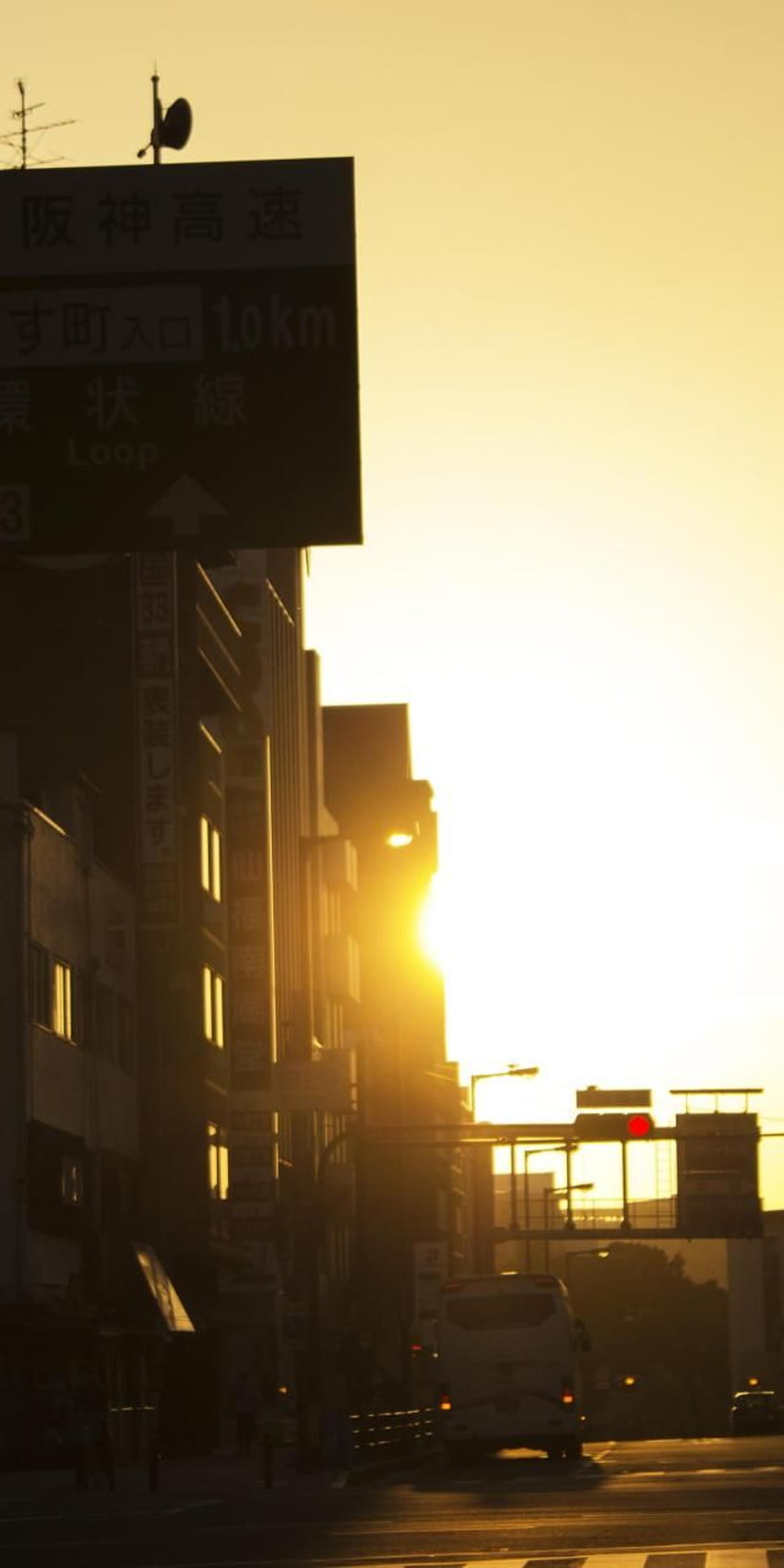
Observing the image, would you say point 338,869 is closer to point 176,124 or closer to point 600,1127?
point 600,1127

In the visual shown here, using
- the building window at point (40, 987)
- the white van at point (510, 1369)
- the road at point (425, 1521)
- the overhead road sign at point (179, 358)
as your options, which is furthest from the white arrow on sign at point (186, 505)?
the building window at point (40, 987)

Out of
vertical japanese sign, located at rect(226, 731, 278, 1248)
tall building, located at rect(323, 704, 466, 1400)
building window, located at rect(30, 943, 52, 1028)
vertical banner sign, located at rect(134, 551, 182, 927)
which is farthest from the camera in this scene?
tall building, located at rect(323, 704, 466, 1400)

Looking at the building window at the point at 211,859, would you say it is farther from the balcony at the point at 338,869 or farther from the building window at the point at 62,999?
the balcony at the point at 338,869

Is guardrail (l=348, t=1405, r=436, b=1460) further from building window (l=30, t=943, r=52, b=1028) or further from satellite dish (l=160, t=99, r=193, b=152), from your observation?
satellite dish (l=160, t=99, r=193, b=152)

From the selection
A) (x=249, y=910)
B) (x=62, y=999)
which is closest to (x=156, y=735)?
(x=62, y=999)

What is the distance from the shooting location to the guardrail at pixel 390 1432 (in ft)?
141

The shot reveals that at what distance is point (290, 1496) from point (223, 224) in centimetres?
1711

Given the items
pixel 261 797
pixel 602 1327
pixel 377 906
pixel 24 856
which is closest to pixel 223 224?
pixel 24 856

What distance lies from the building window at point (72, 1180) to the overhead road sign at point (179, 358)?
31.2m

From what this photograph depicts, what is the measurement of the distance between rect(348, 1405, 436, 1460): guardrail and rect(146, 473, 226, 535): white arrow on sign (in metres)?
23.1

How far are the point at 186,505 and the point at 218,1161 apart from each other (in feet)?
171

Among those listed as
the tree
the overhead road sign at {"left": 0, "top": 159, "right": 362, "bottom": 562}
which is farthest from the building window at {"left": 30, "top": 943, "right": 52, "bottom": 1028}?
the tree

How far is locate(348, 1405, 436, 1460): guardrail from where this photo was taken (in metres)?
43.0

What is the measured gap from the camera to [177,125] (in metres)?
29.0
